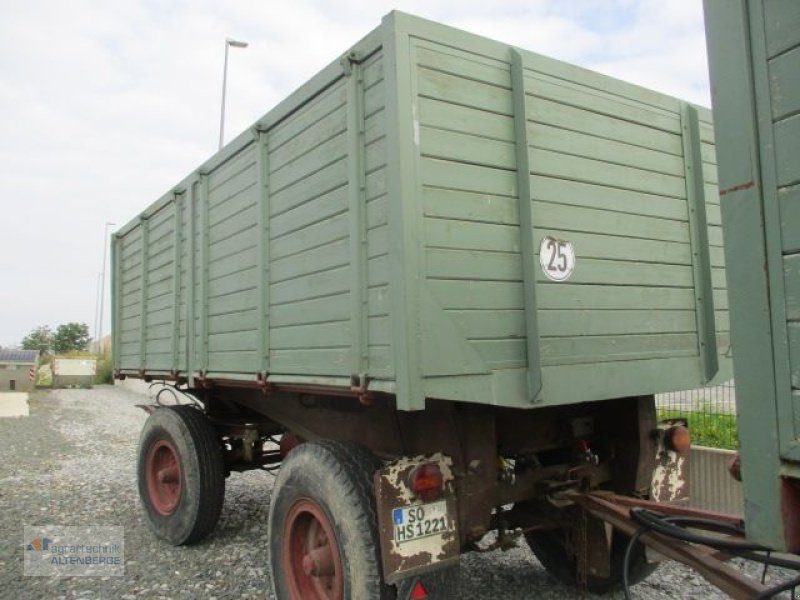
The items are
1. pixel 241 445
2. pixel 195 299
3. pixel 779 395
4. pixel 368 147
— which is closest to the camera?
pixel 779 395

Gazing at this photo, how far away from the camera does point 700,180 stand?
3652mm

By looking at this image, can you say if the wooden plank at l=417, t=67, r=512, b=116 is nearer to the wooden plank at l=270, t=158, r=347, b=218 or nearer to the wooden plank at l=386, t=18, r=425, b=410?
the wooden plank at l=386, t=18, r=425, b=410

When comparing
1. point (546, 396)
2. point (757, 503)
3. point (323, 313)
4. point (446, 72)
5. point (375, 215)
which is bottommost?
point (757, 503)

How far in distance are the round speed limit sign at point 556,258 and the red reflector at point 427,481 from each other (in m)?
1.06

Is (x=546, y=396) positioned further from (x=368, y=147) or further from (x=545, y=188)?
(x=368, y=147)

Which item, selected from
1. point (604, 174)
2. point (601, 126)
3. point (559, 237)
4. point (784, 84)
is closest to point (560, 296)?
point (559, 237)

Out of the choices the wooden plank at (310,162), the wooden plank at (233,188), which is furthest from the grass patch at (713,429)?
the wooden plank at (233,188)

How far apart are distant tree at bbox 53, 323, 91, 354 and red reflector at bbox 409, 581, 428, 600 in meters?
65.4

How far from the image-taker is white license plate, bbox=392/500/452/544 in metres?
2.77

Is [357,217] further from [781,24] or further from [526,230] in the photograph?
[781,24]

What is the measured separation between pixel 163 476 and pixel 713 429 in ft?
16.5

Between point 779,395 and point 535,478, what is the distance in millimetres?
2067

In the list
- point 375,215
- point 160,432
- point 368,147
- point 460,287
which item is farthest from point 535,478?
point 160,432

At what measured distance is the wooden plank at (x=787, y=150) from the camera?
155 cm
